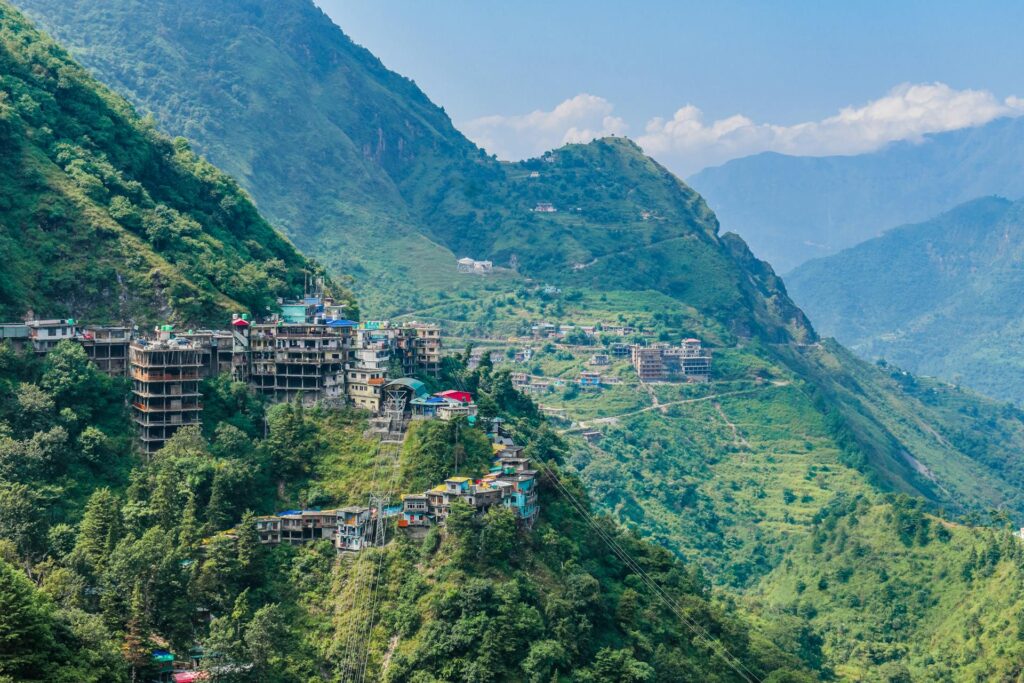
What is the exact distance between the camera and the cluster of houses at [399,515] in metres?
39.9

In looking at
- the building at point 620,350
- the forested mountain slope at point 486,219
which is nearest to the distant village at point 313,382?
the forested mountain slope at point 486,219

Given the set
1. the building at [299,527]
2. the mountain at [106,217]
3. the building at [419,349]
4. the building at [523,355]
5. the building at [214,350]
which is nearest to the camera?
the building at [299,527]

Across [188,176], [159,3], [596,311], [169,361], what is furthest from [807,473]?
[159,3]

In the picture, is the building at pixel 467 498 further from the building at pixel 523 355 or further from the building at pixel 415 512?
the building at pixel 523 355

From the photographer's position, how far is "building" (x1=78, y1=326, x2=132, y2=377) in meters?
44.4

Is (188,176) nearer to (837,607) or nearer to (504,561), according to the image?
(504,561)

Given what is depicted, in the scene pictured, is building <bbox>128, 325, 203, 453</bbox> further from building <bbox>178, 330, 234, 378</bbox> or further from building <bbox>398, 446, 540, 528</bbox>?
building <bbox>398, 446, 540, 528</bbox>

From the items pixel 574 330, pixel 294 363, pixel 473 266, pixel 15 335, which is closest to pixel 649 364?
pixel 574 330

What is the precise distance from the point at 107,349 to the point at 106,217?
8.34m

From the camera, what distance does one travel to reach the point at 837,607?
2482 inches

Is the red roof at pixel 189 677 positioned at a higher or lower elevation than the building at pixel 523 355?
lower

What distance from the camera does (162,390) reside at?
43.5 metres

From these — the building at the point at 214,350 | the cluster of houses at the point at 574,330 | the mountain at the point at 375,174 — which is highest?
the mountain at the point at 375,174

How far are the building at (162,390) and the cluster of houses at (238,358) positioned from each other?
4 cm
